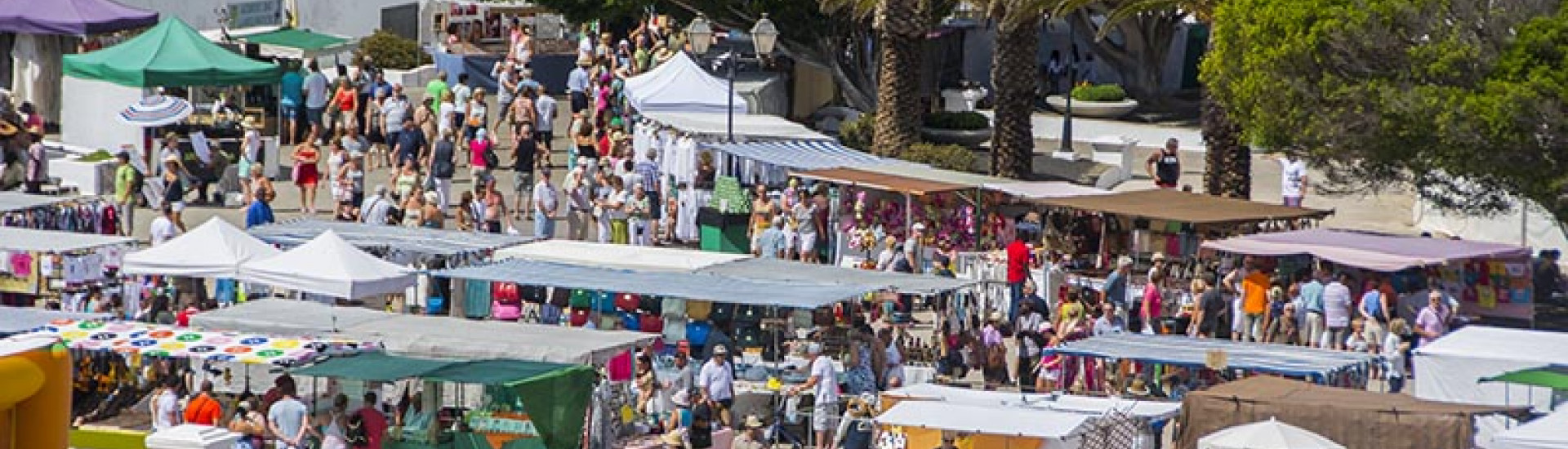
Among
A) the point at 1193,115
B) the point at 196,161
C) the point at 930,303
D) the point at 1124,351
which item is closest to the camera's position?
the point at 1124,351

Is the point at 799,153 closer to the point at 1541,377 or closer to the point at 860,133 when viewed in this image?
the point at 860,133

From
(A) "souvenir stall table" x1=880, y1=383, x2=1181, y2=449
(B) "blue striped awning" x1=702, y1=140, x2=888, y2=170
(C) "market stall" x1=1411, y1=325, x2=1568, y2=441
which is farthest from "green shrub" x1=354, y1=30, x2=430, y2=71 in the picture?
(A) "souvenir stall table" x1=880, y1=383, x2=1181, y2=449

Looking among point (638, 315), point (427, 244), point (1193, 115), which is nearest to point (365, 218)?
point (427, 244)

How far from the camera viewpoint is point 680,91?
41.7 metres

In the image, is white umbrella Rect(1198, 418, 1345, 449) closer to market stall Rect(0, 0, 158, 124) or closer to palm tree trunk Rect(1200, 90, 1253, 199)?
palm tree trunk Rect(1200, 90, 1253, 199)

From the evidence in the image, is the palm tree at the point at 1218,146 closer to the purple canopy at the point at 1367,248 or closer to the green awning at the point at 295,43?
the purple canopy at the point at 1367,248

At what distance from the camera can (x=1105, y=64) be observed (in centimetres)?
5766

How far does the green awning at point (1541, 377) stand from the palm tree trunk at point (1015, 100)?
1576 centimetres

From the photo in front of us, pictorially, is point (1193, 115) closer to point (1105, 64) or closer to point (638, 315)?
point (1105, 64)

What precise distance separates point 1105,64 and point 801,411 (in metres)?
30.6

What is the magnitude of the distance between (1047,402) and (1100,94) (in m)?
28.2

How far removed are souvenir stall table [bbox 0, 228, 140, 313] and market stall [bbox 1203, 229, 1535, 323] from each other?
11.5 m

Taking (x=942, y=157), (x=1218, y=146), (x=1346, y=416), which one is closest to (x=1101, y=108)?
(x=942, y=157)

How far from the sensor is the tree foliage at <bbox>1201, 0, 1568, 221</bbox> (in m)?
32.1
